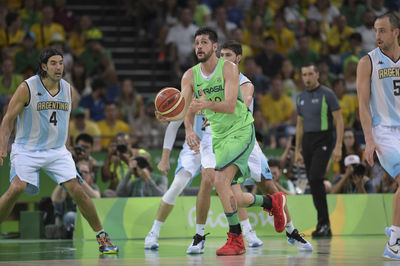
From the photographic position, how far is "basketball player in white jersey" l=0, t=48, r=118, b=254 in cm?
964

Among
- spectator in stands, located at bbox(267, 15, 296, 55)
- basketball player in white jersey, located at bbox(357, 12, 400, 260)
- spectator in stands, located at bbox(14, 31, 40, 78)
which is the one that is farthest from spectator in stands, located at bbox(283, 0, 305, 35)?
basketball player in white jersey, located at bbox(357, 12, 400, 260)

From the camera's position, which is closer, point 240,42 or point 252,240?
point 252,240

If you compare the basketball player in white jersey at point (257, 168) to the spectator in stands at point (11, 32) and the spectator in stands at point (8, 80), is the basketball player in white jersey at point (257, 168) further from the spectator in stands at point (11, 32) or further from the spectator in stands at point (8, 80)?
the spectator in stands at point (11, 32)

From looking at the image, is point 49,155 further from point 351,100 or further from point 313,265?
point 351,100

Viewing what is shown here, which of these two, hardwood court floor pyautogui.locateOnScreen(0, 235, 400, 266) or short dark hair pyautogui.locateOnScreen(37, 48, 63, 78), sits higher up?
short dark hair pyautogui.locateOnScreen(37, 48, 63, 78)

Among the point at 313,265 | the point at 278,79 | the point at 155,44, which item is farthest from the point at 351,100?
the point at 313,265

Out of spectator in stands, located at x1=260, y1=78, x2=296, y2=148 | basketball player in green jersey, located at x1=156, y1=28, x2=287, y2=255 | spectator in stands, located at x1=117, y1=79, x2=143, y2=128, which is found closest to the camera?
basketball player in green jersey, located at x1=156, y1=28, x2=287, y2=255

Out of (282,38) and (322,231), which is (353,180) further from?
(282,38)

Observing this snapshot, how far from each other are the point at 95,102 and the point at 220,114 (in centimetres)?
909

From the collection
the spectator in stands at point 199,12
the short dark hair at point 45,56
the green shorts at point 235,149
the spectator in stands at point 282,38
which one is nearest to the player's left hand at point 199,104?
the green shorts at point 235,149

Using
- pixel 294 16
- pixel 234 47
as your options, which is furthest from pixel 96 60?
pixel 234 47

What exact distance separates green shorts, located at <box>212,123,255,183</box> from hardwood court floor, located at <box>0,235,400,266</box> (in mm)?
1065

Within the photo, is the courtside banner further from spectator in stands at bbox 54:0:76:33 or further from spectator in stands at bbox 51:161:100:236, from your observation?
spectator in stands at bbox 54:0:76:33

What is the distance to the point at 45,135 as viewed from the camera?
984 centimetres
